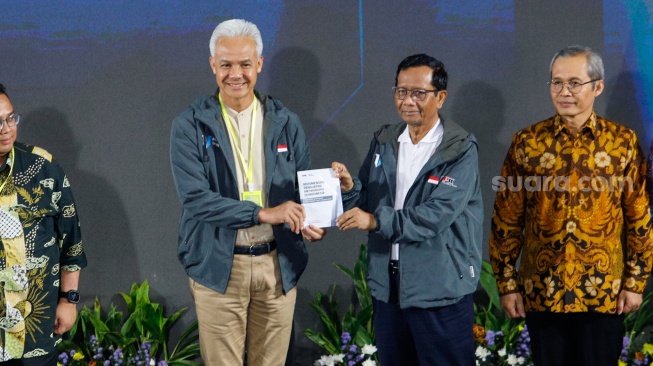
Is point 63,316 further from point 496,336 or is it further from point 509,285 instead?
point 496,336

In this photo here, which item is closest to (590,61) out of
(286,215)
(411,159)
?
(411,159)

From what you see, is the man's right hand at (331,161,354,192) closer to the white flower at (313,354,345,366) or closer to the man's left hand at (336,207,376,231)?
the man's left hand at (336,207,376,231)

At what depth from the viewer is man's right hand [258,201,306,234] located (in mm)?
2988

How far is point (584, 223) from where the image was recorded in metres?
3.04

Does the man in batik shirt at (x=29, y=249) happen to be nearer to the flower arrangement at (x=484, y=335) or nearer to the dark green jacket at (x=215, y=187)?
the dark green jacket at (x=215, y=187)

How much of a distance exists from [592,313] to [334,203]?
3.66 feet

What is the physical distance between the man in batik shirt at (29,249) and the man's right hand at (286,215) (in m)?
0.78

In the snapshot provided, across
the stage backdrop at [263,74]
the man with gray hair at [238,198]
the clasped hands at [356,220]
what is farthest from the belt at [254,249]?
the stage backdrop at [263,74]

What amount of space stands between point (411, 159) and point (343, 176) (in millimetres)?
286

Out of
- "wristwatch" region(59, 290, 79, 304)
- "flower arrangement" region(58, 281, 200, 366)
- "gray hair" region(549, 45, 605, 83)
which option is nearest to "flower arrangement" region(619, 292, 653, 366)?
"gray hair" region(549, 45, 605, 83)

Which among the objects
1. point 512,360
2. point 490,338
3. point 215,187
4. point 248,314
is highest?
point 215,187

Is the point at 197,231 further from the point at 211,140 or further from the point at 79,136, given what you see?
the point at 79,136

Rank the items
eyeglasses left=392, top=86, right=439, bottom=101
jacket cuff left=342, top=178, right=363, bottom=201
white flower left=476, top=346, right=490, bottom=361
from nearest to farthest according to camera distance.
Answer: eyeglasses left=392, top=86, right=439, bottom=101
jacket cuff left=342, top=178, right=363, bottom=201
white flower left=476, top=346, right=490, bottom=361

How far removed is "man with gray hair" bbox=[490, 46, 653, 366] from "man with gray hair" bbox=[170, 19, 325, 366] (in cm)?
93
